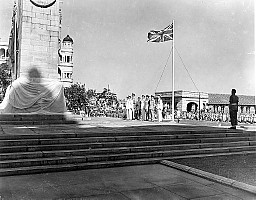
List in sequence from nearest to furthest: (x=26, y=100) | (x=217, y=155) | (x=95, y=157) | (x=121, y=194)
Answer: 1. (x=121, y=194)
2. (x=95, y=157)
3. (x=217, y=155)
4. (x=26, y=100)

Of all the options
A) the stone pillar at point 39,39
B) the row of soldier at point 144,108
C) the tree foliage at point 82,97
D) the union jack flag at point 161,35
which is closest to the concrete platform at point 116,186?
the stone pillar at point 39,39

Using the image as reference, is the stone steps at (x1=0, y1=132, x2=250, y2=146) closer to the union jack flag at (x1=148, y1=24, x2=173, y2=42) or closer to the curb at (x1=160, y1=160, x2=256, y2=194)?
the curb at (x1=160, y1=160, x2=256, y2=194)

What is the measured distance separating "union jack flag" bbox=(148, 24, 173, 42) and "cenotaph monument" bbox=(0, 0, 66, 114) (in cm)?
942

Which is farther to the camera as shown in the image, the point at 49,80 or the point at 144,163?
the point at 49,80

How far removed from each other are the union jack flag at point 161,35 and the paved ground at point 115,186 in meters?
16.2

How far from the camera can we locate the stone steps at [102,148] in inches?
281

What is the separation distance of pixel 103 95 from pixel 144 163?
134ft

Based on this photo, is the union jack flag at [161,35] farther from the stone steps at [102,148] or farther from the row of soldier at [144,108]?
the stone steps at [102,148]

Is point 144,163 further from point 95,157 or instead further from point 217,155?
point 217,155

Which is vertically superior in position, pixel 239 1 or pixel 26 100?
pixel 239 1

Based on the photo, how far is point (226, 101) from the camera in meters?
59.8

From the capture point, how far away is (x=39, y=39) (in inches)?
537

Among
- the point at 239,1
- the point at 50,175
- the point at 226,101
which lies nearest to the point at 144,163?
the point at 50,175

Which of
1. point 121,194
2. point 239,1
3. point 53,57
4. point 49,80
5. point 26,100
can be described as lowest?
point 121,194
